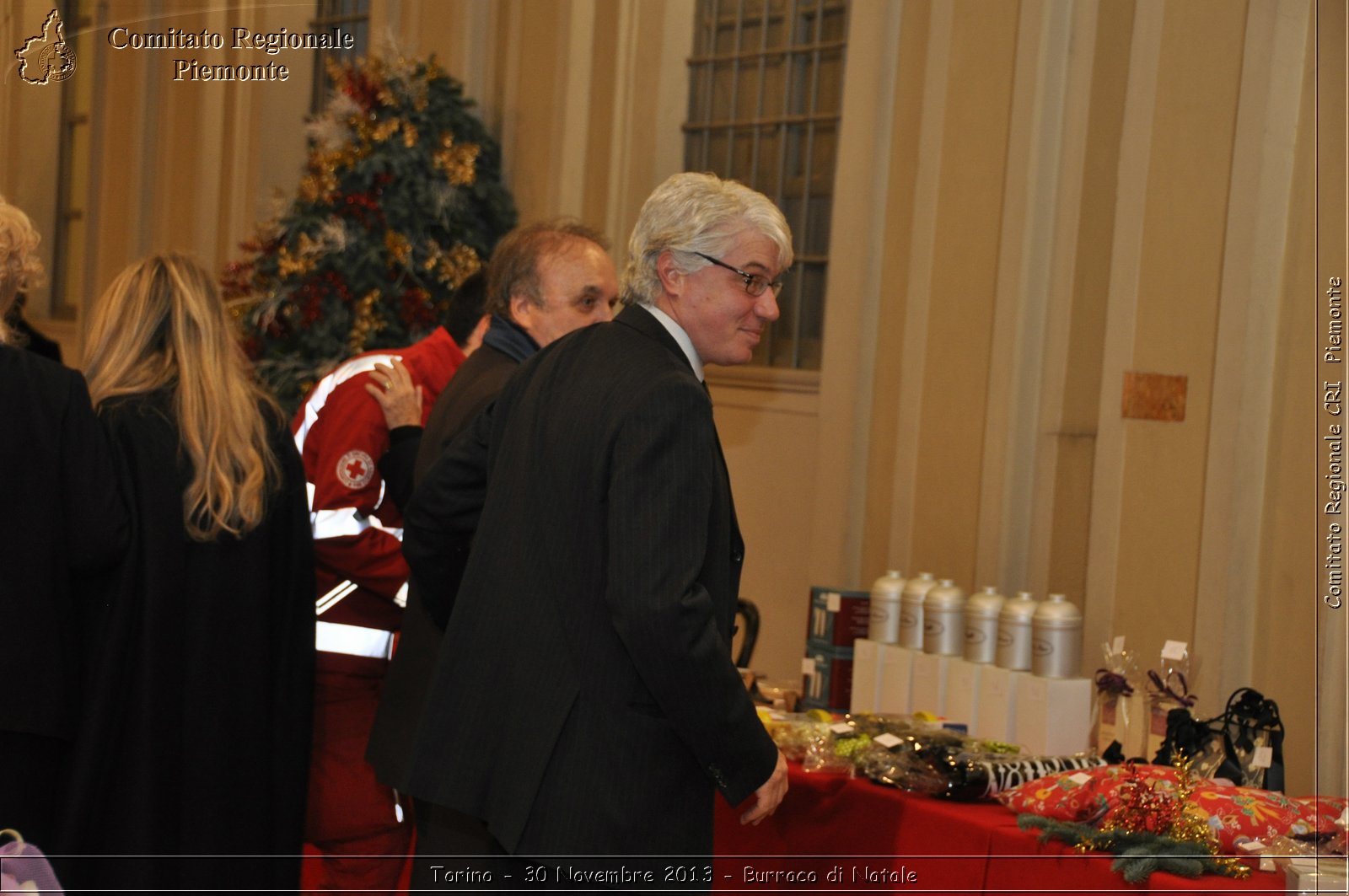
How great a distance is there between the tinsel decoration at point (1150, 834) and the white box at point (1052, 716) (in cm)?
46

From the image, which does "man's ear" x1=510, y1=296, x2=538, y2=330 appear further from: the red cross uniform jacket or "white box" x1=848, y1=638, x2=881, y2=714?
"white box" x1=848, y1=638, x2=881, y2=714

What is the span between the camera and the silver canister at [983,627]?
10.4 ft

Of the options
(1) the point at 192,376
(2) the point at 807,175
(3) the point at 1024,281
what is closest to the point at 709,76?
(2) the point at 807,175

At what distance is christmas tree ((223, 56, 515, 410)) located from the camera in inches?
197

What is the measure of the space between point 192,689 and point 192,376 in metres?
0.57

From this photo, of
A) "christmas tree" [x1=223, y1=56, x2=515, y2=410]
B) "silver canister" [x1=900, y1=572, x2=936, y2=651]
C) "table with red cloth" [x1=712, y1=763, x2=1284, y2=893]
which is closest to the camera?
"table with red cloth" [x1=712, y1=763, x2=1284, y2=893]

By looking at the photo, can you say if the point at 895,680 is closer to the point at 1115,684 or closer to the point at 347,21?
the point at 1115,684

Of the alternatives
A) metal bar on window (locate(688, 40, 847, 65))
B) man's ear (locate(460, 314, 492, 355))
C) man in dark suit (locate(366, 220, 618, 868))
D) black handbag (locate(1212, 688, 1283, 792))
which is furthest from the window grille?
black handbag (locate(1212, 688, 1283, 792))

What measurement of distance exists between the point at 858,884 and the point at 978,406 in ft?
5.22

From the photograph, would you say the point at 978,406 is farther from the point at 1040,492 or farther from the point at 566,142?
the point at 566,142

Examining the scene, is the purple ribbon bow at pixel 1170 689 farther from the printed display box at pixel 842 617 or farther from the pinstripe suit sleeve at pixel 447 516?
the pinstripe suit sleeve at pixel 447 516

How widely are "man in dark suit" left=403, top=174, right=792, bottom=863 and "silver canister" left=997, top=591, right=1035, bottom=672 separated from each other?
1.35 metres

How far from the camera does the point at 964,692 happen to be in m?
3.17

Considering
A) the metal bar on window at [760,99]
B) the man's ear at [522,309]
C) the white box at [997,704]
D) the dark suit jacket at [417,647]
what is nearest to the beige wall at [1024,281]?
the metal bar on window at [760,99]
